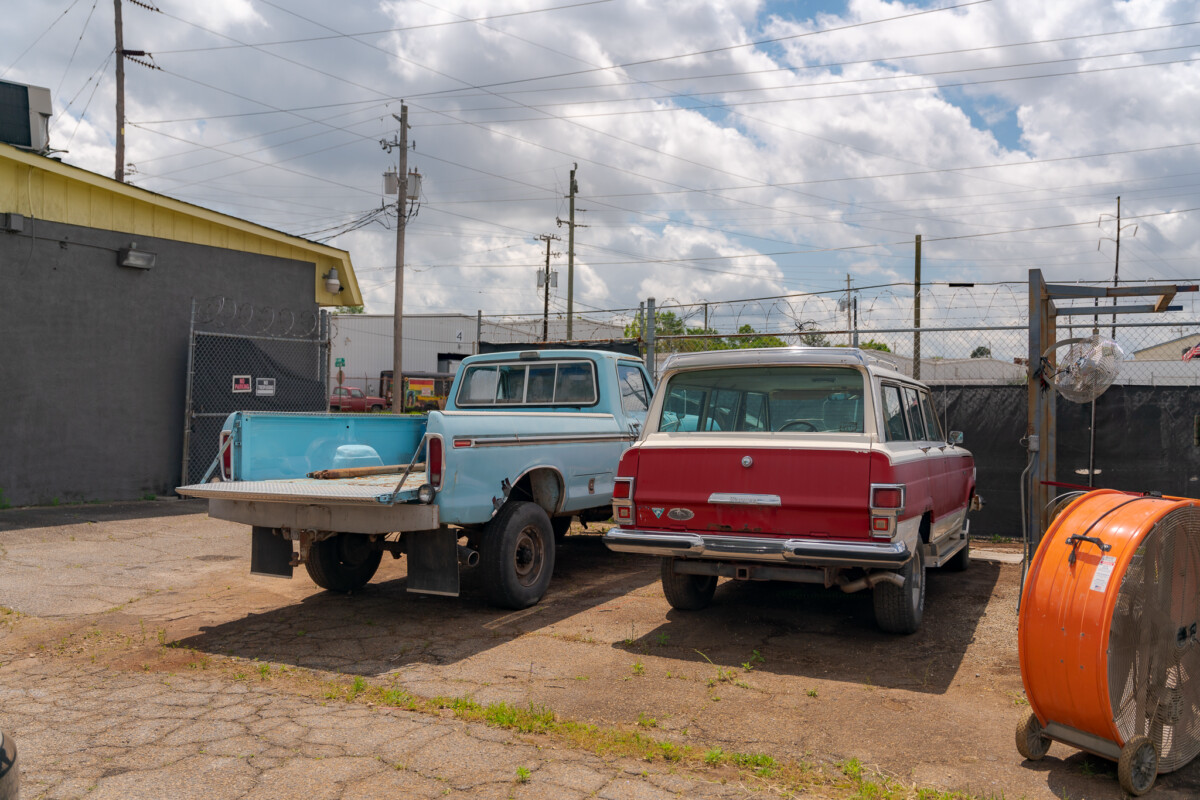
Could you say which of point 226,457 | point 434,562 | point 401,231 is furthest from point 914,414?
point 401,231

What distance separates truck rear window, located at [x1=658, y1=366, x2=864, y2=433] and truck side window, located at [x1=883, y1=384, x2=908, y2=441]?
24 centimetres

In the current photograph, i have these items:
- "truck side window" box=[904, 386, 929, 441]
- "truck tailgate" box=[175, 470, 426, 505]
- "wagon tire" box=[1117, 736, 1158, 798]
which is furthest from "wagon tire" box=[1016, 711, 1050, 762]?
"truck tailgate" box=[175, 470, 426, 505]

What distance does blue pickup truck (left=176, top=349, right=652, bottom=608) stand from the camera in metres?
6.04

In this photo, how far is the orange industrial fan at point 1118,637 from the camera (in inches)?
148

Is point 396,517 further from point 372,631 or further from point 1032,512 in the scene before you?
point 1032,512

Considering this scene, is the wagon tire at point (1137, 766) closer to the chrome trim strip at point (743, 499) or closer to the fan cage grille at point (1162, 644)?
the fan cage grille at point (1162, 644)

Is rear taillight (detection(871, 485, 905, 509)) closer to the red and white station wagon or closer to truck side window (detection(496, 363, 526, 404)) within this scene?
the red and white station wagon

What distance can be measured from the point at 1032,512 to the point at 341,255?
1229 cm

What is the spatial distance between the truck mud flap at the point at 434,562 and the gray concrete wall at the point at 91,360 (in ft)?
25.7

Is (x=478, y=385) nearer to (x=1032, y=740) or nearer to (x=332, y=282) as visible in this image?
(x=1032, y=740)

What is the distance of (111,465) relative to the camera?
1240 cm

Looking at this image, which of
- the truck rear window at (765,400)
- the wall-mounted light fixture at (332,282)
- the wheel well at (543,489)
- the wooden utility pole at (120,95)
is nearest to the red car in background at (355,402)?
the wooden utility pole at (120,95)

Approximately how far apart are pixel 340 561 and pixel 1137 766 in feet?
18.7

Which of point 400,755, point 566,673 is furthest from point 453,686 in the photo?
point 400,755
